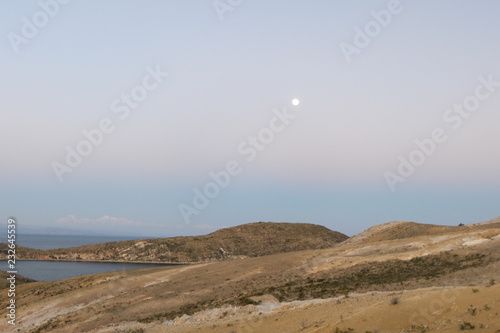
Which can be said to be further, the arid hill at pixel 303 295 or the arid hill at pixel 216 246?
the arid hill at pixel 216 246

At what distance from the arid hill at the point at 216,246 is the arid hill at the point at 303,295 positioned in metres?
45.0

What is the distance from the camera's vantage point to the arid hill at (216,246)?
105 m

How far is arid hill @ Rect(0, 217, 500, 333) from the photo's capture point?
68.6ft

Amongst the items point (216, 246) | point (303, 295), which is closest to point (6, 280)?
point (216, 246)

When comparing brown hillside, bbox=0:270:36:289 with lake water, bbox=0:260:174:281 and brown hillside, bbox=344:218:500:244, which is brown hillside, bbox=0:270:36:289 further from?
brown hillside, bbox=344:218:500:244

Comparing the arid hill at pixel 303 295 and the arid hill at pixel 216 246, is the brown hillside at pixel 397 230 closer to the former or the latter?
the arid hill at pixel 303 295

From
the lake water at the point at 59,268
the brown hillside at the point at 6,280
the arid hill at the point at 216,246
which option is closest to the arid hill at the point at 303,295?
the brown hillside at the point at 6,280

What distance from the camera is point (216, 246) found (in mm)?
108688

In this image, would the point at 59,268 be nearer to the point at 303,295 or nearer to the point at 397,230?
the point at 397,230

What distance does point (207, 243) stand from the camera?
110750 mm

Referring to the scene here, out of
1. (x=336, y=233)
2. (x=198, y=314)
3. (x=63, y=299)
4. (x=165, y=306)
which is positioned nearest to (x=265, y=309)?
(x=198, y=314)

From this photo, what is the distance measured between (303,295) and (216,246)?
76490 mm

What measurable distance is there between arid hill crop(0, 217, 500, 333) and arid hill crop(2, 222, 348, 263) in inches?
1771

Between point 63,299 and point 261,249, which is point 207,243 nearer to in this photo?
point 261,249
